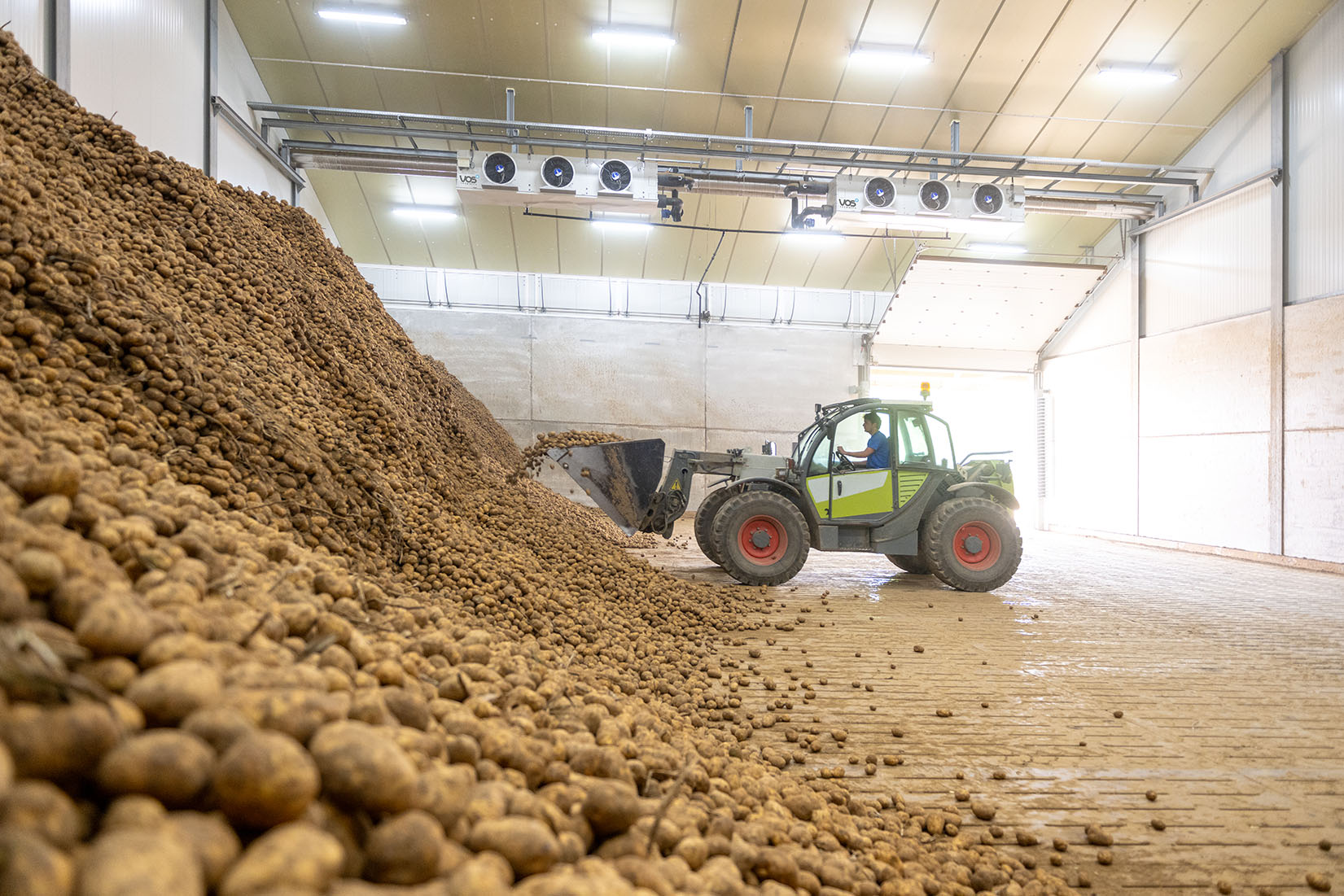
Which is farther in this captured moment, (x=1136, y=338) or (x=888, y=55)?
(x=1136, y=338)

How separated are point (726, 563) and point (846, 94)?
22.4ft

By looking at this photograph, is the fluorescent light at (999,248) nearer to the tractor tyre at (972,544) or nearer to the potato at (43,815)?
the tractor tyre at (972,544)

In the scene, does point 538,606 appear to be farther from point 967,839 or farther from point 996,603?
point 996,603

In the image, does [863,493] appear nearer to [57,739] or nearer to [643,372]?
[57,739]

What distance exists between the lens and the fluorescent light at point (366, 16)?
8.20m

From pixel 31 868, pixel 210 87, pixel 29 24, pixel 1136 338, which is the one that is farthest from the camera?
pixel 1136 338

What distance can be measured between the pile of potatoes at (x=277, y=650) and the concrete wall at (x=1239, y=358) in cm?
803

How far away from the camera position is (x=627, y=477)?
641 centimetres

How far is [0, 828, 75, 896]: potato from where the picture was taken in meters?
0.66

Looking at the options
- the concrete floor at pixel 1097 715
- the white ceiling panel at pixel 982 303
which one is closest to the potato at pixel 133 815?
the concrete floor at pixel 1097 715

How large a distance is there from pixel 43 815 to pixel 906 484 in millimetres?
6124

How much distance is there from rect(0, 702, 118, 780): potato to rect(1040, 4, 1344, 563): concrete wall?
33.8 ft

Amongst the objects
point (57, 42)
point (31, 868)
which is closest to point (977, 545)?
point (31, 868)

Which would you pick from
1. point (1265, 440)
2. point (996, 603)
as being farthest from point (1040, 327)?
point (996, 603)
